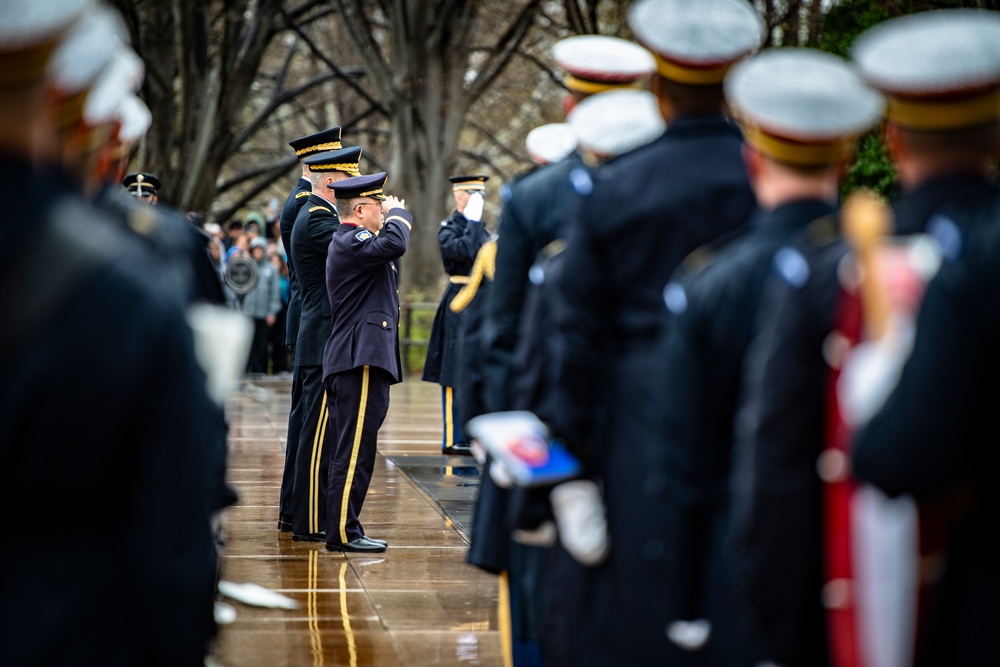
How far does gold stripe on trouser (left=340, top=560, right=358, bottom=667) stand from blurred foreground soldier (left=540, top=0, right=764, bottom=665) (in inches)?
87.7

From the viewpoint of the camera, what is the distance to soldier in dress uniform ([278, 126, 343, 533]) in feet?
28.0

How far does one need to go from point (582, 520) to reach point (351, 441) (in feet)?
14.7

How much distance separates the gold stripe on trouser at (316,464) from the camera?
829 cm

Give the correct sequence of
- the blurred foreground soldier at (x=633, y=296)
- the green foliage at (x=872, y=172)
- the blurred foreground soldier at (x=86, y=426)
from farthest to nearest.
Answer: the green foliage at (x=872, y=172), the blurred foreground soldier at (x=633, y=296), the blurred foreground soldier at (x=86, y=426)

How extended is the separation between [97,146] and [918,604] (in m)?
1.91

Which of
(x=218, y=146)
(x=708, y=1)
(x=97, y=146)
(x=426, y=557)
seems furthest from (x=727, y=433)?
(x=218, y=146)

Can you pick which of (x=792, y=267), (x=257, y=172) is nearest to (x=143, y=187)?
(x=792, y=267)

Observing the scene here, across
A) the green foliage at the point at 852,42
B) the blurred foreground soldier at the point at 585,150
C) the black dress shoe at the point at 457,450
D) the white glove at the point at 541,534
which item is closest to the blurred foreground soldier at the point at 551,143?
the blurred foreground soldier at the point at 585,150

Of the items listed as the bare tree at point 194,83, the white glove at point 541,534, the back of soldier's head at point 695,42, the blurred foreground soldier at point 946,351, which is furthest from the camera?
the bare tree at point 194,83

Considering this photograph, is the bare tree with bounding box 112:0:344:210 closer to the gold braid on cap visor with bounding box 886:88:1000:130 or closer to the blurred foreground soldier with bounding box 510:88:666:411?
the blurred foreground soldier with bounding box 510:88:666:411

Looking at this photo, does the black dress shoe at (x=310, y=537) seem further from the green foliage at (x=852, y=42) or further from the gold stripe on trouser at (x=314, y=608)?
the green foliage at (x=852, y=42)

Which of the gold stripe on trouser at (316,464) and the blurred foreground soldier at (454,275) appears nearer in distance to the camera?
the gold stripe on trouser at (316,464)

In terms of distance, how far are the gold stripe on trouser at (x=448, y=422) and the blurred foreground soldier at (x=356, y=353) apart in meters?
4.55

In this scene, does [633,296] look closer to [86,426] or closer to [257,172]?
[86,426]
